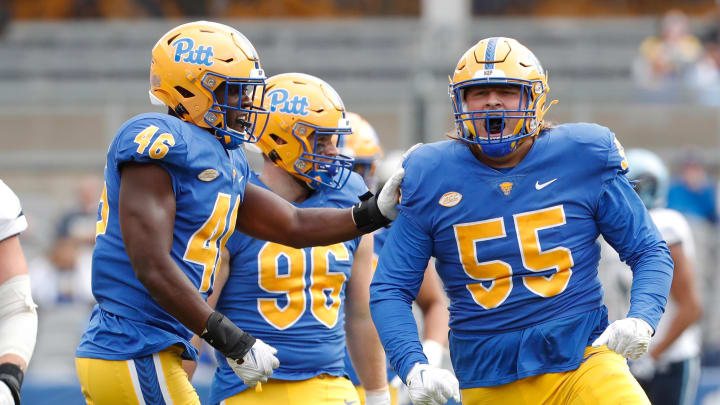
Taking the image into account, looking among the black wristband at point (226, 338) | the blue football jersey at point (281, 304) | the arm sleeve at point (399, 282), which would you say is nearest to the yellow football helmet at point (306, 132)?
the blue football jersey at point (281, 304)

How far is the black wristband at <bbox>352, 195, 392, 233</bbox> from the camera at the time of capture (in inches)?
152

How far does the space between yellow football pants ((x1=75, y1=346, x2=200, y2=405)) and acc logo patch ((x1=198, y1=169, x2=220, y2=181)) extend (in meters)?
0.59

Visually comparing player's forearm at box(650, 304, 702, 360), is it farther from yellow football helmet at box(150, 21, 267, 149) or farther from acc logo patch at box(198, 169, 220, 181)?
acc logo patch at box(198, 169, 220, 181)

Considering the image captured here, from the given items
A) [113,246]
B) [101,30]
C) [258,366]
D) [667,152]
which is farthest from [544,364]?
[101,30]

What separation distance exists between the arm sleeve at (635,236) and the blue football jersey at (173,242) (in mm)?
1335

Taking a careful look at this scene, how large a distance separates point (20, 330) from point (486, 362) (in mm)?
1575

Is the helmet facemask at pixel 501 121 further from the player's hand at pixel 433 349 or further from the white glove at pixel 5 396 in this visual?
the white glove at pixel 5 396

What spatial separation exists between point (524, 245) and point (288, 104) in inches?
55.0

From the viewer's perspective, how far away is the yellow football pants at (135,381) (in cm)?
346

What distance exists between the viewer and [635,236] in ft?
12.0

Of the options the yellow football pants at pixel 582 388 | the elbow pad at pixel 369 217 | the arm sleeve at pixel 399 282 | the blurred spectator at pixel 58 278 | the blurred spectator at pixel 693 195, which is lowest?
the blurred spectator at pixel 58 278

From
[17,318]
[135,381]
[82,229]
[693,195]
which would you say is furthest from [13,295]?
[693,195]

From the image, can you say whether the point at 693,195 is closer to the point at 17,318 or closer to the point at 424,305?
the point at 424,305

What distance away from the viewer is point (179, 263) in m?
3.54
